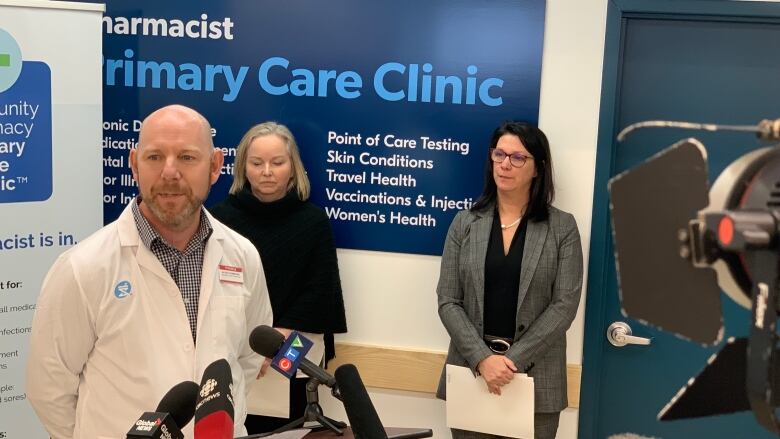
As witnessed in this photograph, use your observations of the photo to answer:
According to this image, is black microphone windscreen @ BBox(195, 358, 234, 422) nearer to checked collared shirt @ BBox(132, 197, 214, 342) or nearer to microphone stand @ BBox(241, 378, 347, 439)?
microphone stand @ BBox(241, 378, 347, 439)

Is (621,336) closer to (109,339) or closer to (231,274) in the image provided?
(231,274)

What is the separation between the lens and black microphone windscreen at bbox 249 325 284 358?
72.1 inches

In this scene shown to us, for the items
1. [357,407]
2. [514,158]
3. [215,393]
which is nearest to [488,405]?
[514,158]

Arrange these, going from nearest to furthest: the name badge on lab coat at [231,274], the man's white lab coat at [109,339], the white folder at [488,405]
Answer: the man's white lab coat at [109,339]
the name badge on lab coat at [231,274]
the white folder at [488,405]

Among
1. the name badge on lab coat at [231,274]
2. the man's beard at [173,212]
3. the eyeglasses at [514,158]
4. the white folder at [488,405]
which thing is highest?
the eyeglasses at [514,158]

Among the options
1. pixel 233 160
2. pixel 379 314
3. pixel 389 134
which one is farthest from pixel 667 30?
pixel 233 160

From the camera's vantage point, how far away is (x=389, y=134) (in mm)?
3676

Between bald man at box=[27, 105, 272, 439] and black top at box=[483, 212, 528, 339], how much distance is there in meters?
1.29

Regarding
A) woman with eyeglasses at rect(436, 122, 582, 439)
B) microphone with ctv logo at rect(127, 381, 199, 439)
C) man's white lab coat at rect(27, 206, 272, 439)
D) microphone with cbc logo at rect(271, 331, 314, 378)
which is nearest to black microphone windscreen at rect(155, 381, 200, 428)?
microphone with ctv logo at rect(127, 381, 199, 439)

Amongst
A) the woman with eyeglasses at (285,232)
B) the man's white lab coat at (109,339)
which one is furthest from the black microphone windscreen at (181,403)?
the woman with eyeglasses at (285,232)

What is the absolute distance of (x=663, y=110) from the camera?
3473 mm

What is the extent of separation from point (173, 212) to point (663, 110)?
7.18ft

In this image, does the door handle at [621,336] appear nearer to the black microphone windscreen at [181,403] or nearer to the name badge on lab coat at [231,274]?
the name badge on lab coat at [231,274]

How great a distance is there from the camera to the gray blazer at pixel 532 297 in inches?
127
